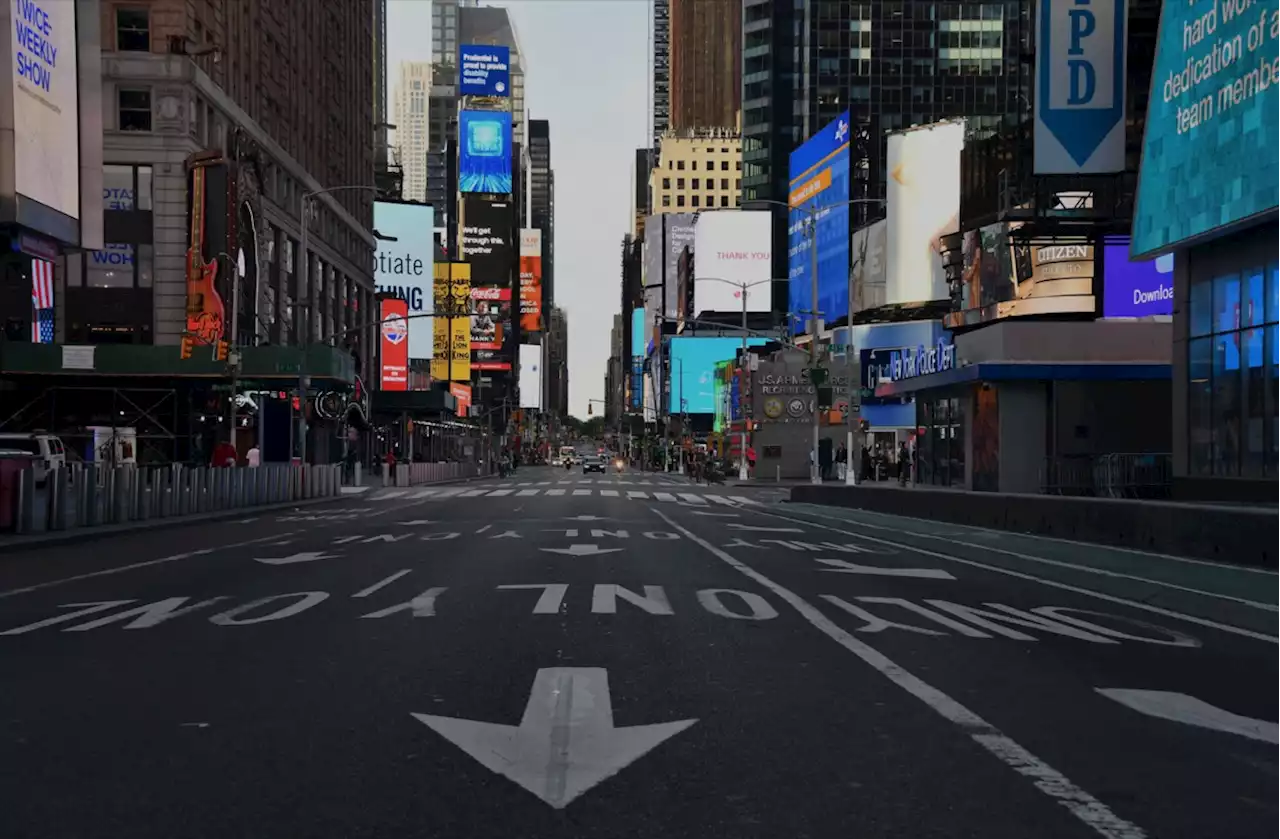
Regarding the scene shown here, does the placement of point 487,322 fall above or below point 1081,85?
above

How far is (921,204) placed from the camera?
84188 millimetres

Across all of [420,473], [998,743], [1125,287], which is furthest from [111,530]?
[420,473]

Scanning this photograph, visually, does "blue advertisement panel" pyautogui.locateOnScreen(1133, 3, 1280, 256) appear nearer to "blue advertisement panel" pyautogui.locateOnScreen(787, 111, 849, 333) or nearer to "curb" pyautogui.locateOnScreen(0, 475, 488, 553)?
"curb" pyautogui.locateOnScreen(0, 475, 488, 553)

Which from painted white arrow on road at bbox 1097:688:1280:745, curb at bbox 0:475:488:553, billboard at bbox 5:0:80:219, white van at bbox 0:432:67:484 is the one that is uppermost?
billboard at bbox 5:0:80:219

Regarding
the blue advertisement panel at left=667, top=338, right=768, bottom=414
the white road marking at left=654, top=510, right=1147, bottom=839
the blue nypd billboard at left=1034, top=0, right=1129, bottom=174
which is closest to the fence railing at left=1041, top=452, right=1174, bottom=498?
the blue nypd billboard at left=1034, top=0, right=1129, bottom=174

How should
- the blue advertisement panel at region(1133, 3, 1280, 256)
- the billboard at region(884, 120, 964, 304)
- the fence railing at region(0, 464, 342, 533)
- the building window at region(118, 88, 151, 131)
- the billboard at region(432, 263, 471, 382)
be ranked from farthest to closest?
1. the billboard at region(432, 263, 471, 382)
2. the billboard at region(884, 120, 964, 304)
3. the building window at region(118, 88, 151, 131)
4. the blue advertisement panel at region(1133, 3, 1280, 256)
5. the fence railing at region(0, 464, 342, 533)

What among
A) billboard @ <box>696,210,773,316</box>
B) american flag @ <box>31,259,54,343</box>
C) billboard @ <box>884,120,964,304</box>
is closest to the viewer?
american flag @ <box>31,259,54,343</box>

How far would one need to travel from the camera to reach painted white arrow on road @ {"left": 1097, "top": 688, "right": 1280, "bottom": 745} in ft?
21.7

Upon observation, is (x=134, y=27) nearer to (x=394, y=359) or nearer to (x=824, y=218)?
(x=394, y=359)

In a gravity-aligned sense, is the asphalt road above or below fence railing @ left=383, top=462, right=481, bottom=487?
above

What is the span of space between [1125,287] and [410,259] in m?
78.4

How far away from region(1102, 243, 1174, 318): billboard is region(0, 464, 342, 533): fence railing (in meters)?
28.1

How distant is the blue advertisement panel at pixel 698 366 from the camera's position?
161000 millimetres

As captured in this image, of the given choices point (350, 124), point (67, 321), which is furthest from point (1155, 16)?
point (350, 124)
